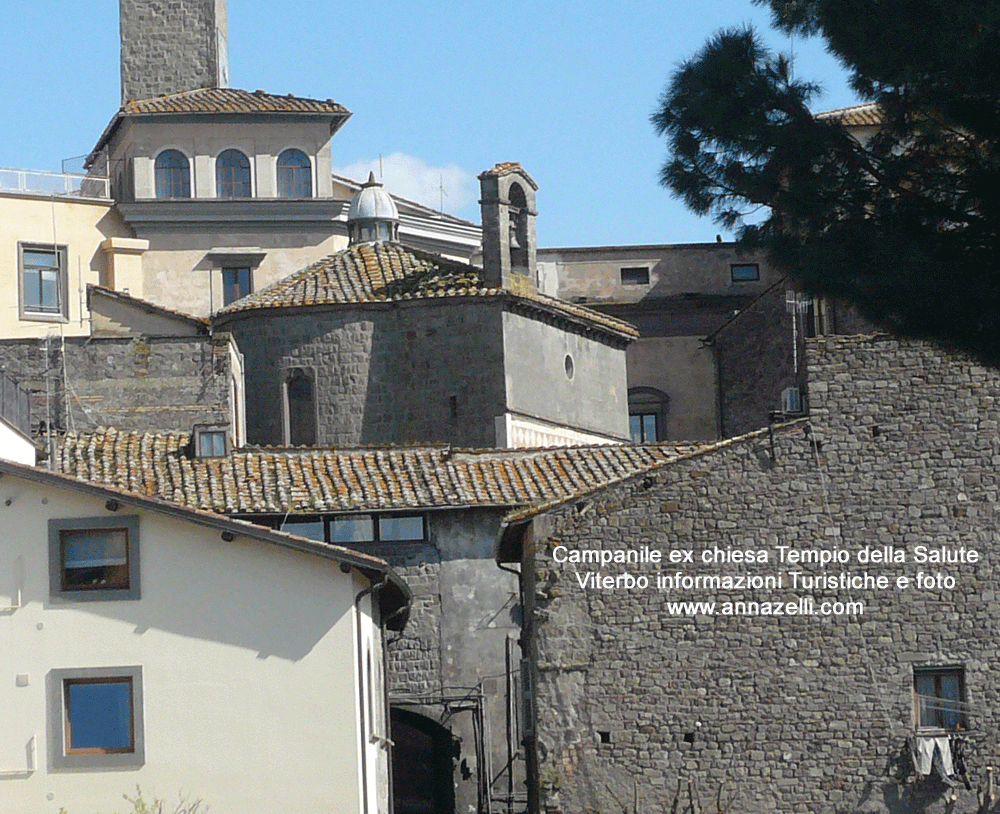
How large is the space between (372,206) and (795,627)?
22055 millimetres

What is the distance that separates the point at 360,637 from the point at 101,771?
3.44 m

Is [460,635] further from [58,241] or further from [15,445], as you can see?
[58,241]

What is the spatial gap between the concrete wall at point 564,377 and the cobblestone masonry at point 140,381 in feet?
20.2

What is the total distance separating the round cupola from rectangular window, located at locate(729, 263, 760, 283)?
32.0ft

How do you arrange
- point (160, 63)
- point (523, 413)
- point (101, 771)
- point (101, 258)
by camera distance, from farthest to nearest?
point (160, 63) → point (101, 258) → point (523, 413) → point (101, 771)

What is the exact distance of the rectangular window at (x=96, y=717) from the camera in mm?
27531

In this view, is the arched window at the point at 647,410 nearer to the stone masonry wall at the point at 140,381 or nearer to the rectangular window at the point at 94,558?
the stone masonry wall at the point at 140,381

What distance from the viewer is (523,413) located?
157 feet

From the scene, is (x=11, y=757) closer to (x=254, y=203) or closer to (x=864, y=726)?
(x=864, y=726)

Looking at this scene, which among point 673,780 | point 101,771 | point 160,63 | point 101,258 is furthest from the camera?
point 160,63

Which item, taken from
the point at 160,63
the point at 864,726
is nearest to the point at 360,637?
the point at 864,726

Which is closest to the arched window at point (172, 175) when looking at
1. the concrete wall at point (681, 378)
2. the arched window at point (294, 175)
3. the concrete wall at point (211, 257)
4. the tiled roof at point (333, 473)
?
the concrete wall at point (211, 257)

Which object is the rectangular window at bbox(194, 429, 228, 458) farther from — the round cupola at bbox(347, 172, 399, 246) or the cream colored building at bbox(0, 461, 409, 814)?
the round cupola at bbox(347, 172, 399, 246)

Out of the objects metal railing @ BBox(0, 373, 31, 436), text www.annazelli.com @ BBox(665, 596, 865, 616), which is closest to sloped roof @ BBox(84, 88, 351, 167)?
metal railing @ BBox(0, 373, 31, 436)
